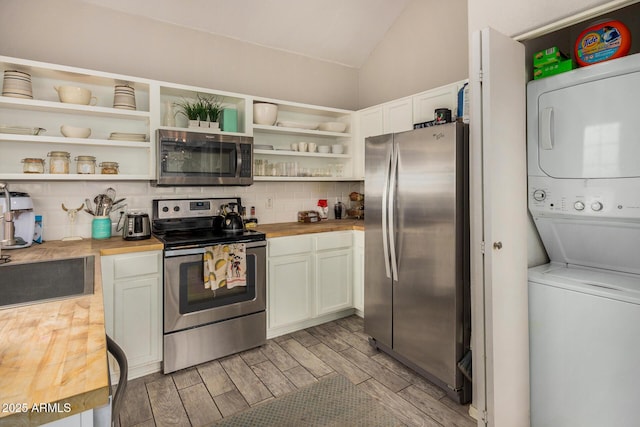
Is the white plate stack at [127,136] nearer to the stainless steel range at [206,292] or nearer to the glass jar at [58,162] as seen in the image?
the glass jar at [58,162]

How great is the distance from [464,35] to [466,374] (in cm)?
278

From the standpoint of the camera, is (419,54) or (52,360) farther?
(419,54)

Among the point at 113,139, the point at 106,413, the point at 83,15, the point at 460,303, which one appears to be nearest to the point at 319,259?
the point at 460,303

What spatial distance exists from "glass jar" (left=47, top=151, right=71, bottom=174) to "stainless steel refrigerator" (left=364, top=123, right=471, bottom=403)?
2264 mm

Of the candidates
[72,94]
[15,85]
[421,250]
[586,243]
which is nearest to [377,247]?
[421,250]

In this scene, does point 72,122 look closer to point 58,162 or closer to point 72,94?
point 72,94

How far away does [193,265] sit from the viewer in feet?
8.55

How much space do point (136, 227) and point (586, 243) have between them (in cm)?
291

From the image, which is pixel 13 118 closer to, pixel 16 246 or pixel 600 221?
pixel 16 246

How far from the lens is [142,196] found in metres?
→ 3.01

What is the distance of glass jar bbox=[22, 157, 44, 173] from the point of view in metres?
2.47

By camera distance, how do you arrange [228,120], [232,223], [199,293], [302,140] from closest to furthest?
[199,293] < [232,223] < [228,120] < [302,140]

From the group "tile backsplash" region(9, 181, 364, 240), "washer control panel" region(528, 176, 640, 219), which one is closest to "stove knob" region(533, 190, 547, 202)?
"washer control panel" region(528, 176, 640, 219)

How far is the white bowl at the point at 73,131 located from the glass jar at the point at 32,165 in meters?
0.27
